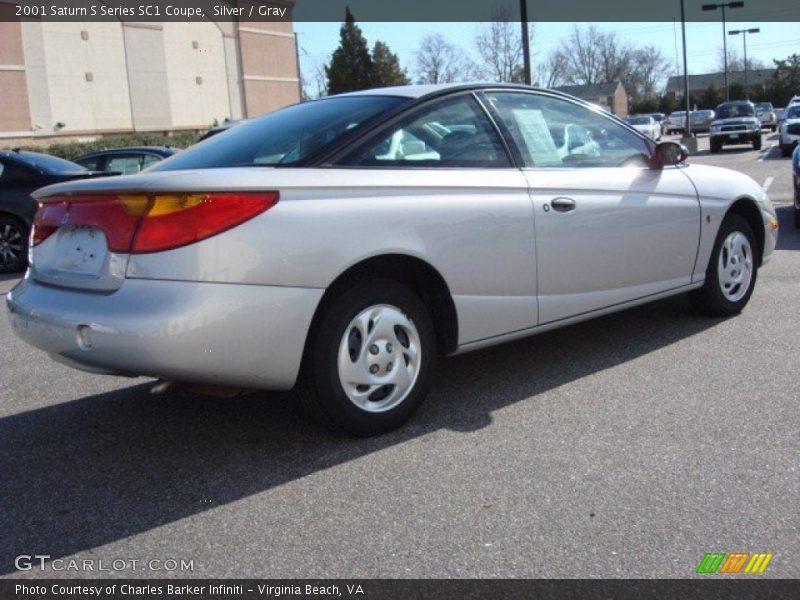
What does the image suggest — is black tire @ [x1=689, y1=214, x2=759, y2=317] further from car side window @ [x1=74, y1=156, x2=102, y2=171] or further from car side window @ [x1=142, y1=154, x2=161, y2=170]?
car side window @ [x1=74, y1=156, x2=102, y2=171]

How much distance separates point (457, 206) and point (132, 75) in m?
41.4

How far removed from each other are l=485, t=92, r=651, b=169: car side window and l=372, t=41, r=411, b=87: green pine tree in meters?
60.0

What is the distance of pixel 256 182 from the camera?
338 centimetres

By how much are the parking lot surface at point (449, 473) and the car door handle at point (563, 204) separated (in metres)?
0.93

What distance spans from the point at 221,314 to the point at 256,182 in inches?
21.6

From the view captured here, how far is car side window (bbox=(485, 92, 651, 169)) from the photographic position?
450 cm

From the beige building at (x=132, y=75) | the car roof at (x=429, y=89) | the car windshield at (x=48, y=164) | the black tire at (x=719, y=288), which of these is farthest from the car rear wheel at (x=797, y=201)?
the beige building at (x=132, y=75)

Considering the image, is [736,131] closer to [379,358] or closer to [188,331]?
[379,358]

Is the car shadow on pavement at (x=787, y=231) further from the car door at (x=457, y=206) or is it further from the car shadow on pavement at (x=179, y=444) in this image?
the car door at (x=457, y=206)

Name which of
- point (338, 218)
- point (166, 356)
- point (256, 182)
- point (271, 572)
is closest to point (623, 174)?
point (338, 218)

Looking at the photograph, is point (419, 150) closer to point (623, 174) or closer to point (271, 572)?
point (623, 174)

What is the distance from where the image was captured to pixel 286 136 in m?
4.09

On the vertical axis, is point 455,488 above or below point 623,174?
below

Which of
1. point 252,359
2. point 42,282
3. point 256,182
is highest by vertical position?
point 256,182
